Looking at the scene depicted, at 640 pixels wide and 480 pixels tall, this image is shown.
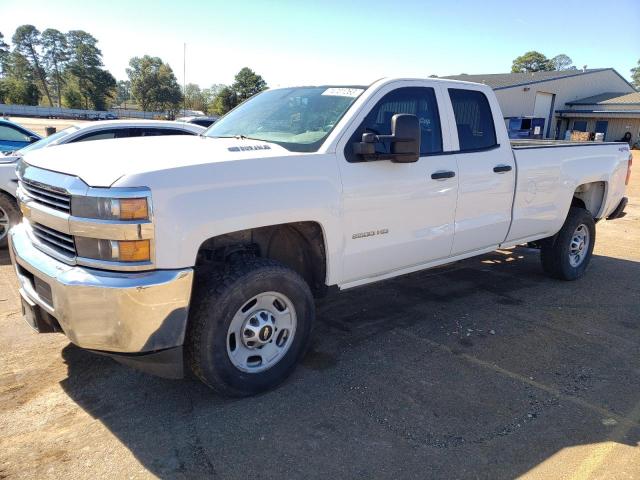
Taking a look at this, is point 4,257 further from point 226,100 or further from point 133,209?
point 226,100

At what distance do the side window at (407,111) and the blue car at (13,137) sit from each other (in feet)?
25.6

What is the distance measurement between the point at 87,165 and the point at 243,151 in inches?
36.9

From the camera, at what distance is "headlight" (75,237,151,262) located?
270cm

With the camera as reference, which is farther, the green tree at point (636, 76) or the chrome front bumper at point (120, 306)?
the green tree at point (636, 76)

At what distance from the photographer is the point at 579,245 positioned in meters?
6.23

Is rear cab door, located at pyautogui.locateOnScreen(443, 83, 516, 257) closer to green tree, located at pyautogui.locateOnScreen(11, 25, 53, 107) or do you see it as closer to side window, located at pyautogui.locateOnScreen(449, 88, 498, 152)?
side window, located at pyautogui.locateOnScreen(449, 88, 498, 152)

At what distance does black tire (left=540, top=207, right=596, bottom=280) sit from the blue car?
28.7ft

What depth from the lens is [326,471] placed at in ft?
8.79

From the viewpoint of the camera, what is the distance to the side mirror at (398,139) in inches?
139

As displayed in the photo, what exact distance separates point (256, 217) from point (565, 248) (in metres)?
4.38

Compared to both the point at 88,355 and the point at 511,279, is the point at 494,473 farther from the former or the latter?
the point at 511,279

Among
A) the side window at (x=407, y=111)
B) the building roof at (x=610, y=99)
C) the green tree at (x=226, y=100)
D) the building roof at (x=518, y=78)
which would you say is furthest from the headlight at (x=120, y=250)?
the green tree at (x=226, y=100)

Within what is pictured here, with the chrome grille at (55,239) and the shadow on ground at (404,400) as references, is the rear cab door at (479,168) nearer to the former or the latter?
the shadow on ground at (404,400)

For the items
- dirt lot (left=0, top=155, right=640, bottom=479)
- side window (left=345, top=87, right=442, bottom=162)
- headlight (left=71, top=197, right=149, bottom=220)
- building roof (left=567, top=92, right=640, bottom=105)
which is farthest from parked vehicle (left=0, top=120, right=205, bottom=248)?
building roof (left=567, top=92, right=640, bottom=105)
